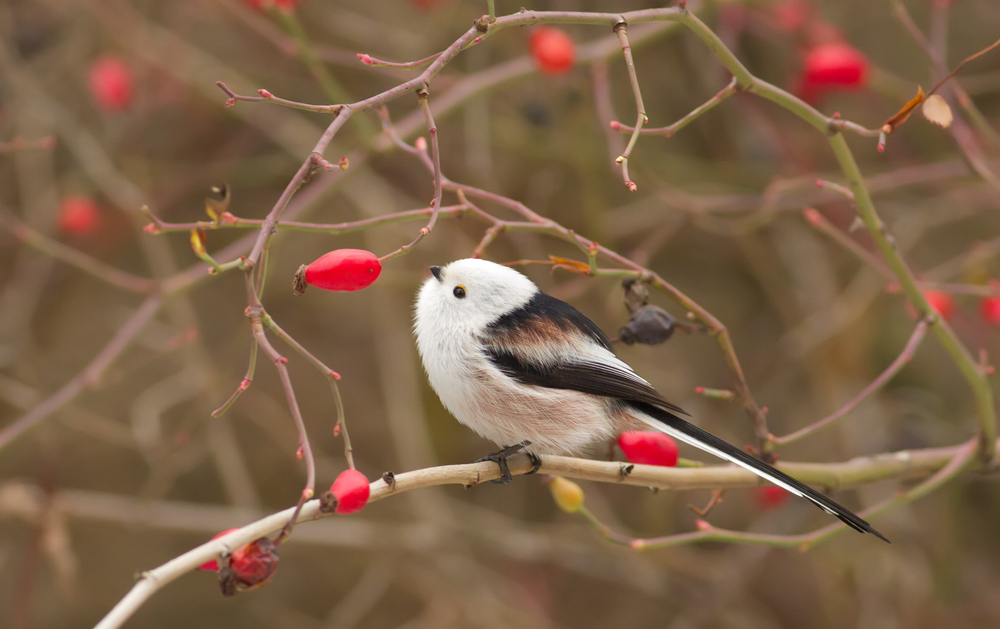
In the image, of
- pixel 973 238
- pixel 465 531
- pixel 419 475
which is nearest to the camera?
pixel 419 475

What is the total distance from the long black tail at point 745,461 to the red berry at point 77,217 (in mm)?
2685

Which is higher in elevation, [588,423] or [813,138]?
[813,138]

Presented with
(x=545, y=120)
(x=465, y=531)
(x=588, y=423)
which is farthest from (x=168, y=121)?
(x=588, y=423)

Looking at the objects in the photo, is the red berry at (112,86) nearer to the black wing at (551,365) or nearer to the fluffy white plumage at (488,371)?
the fluffy white plumage at (488,371)

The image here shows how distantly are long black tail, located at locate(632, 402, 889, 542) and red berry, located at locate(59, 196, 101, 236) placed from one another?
8.81 feet

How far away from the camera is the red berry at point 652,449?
2100mm

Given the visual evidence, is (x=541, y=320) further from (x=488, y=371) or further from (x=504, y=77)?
(x=504, y=77)

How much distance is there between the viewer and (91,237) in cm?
411

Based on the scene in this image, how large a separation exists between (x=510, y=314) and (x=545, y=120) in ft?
6.34

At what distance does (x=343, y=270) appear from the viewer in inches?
62.3

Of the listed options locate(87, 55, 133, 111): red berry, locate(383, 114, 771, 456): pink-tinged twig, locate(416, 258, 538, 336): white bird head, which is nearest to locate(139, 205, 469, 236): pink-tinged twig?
locate(383, 114, 771, 456): pink-tinged twig

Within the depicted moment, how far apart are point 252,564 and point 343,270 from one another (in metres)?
0.54

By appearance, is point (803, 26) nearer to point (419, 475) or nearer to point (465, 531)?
point (465, 531)

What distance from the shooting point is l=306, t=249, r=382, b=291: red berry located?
158 cm
